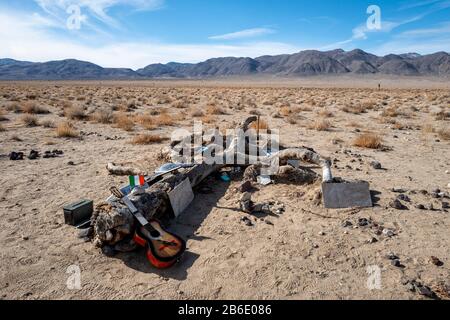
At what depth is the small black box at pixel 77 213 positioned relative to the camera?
15.4ft

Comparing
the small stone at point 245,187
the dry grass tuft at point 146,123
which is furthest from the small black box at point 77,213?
the dry grass tuft at point 146,123

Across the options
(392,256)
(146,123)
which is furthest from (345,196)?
(146,123)

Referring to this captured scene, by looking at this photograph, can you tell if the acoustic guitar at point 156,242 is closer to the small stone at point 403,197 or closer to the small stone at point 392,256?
the small stone at point 392,256

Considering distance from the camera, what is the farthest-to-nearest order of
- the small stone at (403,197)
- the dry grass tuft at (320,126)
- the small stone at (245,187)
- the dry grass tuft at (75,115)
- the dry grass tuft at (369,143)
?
the dry grass tuft at (75,115) → the dry grass tuft at (320,126) → the dry grass tuft at (369,143) → the small stone at (245,187) → the small stone at (403,197)

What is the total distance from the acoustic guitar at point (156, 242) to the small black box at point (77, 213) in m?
0.97

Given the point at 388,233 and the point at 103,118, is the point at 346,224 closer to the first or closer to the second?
the point at 388,233

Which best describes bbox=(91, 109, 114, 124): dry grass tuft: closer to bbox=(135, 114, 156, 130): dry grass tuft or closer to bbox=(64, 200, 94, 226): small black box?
bbox=(135, 114, 156, 130): dry grass tuft

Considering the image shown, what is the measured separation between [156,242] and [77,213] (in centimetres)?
158

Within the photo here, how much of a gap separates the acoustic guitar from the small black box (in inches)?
38.1

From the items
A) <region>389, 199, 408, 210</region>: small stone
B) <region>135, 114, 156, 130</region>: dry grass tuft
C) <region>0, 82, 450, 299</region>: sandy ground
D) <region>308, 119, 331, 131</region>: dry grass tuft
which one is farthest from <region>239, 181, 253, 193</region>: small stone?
<region>135, 114, 156, 130</region>: dry grass tuft

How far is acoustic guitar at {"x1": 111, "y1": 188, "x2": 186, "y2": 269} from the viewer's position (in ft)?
12.4

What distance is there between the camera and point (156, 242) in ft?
13.0

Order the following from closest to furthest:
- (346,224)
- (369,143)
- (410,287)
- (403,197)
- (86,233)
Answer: (410,287) → (86,233) → (346,224) → (403,197) → (369,143)
